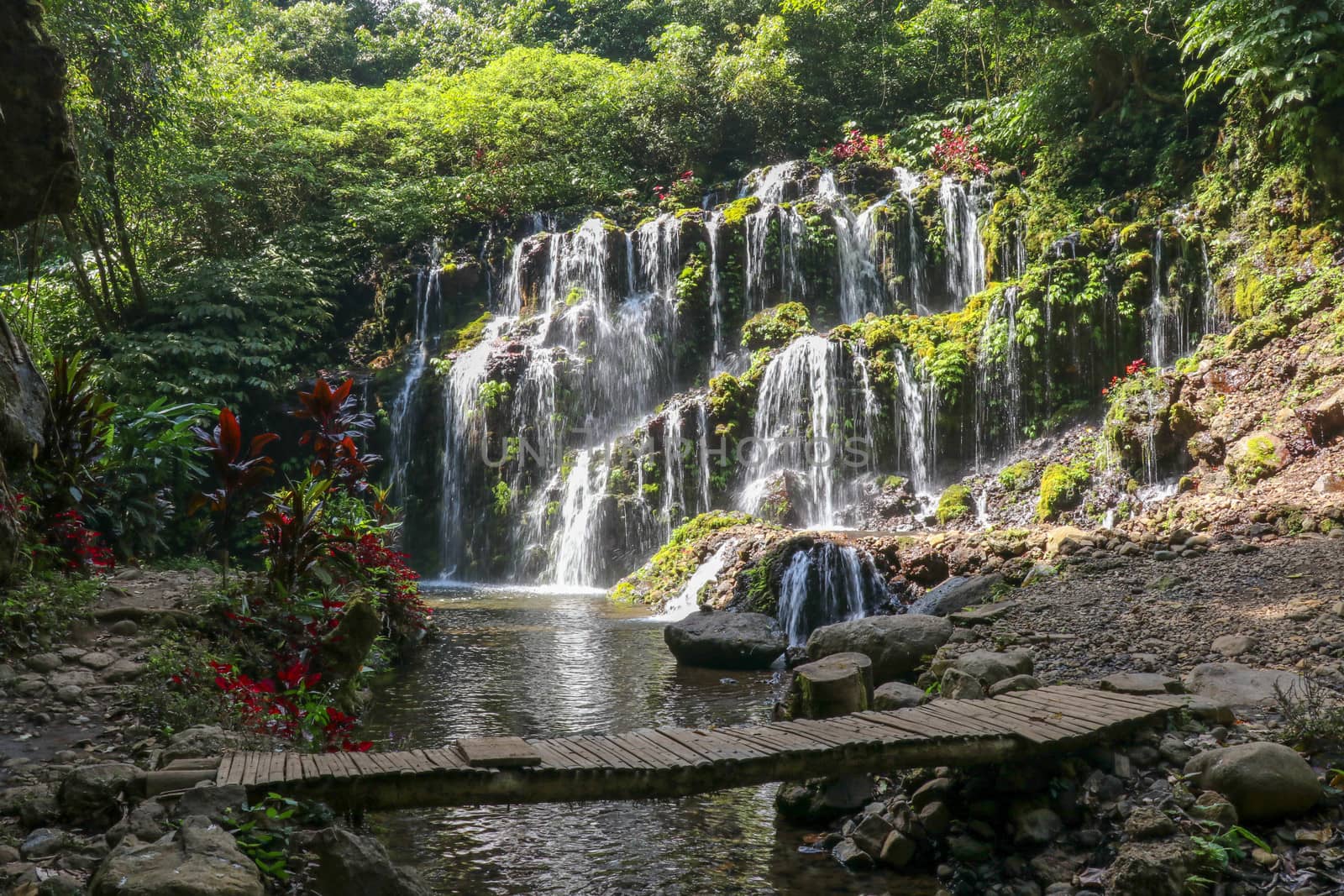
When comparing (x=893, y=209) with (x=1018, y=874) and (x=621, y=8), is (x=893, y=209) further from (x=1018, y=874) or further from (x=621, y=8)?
(x=1018, y=874)

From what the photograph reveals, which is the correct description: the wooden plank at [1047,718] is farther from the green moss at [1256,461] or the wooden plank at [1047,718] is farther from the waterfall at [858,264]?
the waterfall at [858,264]

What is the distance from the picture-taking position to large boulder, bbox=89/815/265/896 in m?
2.30

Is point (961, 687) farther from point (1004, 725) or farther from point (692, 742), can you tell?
point (692, 742)

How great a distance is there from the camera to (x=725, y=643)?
7805 mm

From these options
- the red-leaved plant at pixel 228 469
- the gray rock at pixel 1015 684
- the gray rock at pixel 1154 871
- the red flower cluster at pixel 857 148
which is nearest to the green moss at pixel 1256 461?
the gray rock at pixel 1015 684

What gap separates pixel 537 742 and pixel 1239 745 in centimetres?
270

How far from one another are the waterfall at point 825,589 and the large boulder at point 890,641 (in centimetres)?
214

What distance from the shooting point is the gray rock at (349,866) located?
2812mm

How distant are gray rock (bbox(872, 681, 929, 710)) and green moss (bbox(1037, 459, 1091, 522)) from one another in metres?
7.72

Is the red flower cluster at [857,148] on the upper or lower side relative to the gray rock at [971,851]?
upper

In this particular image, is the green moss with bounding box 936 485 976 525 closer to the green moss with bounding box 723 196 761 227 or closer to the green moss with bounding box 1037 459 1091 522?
the green moss with bounding box 1037 459 1091 522

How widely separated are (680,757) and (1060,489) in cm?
1003

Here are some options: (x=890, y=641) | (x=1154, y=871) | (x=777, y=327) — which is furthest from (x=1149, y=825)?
(x=777, y=327)

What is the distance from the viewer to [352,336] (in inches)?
773
